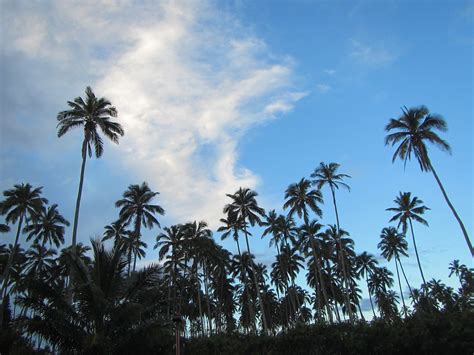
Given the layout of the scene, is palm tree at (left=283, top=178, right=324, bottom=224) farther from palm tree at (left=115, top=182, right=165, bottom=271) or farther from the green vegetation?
palm tree at (left=115, top=182, right=165, bottom=271)

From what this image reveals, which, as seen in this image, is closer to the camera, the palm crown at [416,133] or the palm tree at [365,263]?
the palm crown at [416,133]

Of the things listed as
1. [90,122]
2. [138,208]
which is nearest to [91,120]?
[90,122]

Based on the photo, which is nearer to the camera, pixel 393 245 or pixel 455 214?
pixel 455 214

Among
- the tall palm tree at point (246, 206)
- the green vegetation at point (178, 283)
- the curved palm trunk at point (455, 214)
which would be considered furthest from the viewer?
the tall palm tree at point (246, 206)

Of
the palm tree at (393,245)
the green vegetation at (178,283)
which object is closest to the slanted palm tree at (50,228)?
the green vegetation at (178,283)

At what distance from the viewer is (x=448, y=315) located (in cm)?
2503

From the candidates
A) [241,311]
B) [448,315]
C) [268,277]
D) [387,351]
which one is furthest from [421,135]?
[241,311]

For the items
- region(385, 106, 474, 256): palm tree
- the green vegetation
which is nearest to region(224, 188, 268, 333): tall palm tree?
the green vegetation

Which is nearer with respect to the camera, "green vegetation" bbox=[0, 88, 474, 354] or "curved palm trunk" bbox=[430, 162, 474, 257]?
"green vegetation" bbox=[0, 88, 474, 354]

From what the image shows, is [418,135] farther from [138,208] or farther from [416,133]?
[138,208]

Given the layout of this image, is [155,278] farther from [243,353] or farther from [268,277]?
[268,277]

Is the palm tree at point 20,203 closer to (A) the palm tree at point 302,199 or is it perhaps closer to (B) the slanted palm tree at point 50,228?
(B) the slanted palm tree at point 50,228

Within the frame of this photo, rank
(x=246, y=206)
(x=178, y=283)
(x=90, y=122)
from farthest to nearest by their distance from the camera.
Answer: (x=178, y=283) → (x=246, y=206) → (x=90, y=122)

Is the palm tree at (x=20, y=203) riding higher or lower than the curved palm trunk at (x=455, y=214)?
higher
